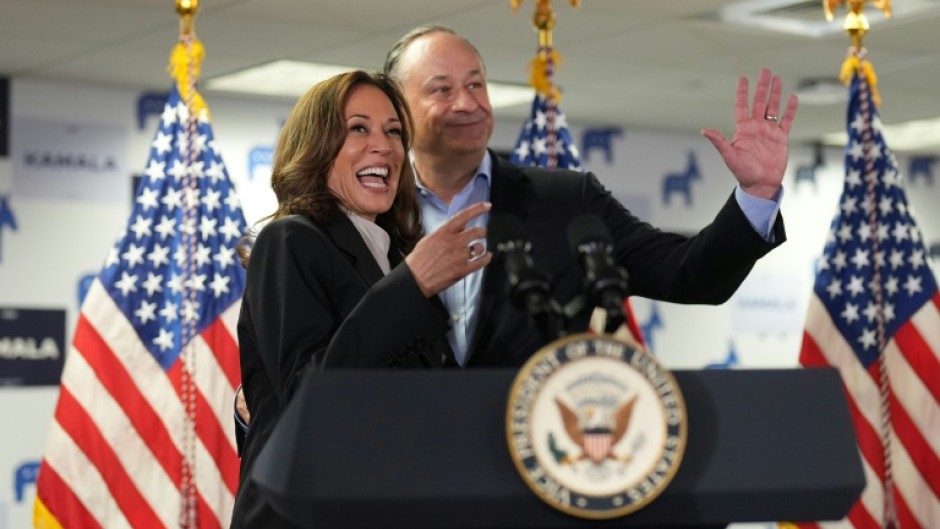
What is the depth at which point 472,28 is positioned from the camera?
588 centimetres

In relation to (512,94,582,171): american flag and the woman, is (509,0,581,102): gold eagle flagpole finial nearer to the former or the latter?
(512,94,582,171): american flag

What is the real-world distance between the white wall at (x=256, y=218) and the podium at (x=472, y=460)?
588cm

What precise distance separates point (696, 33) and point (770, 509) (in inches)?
196

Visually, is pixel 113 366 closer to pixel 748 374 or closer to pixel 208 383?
pixel 208 383

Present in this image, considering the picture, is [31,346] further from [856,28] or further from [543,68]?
[856,28]

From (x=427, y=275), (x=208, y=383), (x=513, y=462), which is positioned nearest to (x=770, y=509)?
(x=513, y=462)

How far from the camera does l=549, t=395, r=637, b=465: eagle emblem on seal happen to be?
3.92 feet

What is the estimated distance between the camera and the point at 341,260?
179cm

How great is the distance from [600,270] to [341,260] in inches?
22.3

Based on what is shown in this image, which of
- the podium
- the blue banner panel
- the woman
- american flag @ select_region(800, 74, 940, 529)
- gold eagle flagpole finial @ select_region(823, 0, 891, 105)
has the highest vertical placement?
gold eagle flagpole finial @ select_region(823, 0, 891, 105)

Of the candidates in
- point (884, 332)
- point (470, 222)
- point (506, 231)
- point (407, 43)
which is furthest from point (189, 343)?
point (506, 231)

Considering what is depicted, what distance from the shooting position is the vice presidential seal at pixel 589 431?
47.0 inches

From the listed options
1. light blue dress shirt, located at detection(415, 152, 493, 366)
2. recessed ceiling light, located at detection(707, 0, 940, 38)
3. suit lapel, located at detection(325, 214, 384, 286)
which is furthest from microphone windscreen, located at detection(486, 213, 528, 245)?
recessed ceiling light, located at detection(707, 0, 940, 38)

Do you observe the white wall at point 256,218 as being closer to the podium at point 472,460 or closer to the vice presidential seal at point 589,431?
the podium at point 472,460
